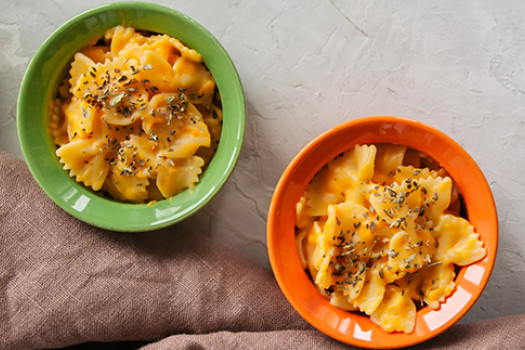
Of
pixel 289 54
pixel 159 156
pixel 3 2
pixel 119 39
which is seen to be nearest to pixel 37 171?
pixel 159 156

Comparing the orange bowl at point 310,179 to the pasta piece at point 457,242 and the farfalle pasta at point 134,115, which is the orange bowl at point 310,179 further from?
the farfalle pasta at point 134,115

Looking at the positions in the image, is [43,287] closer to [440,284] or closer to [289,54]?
[289,54]

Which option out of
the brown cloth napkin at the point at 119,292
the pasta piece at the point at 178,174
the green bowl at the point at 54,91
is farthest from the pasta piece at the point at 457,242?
the pasta piece at the point at 178,174

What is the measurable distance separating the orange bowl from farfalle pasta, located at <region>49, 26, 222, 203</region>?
0.31 meters

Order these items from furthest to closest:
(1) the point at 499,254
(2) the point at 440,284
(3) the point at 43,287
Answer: (1) the point at 499,254 → (3) the point at 43,287 → (2) the point at 440,284

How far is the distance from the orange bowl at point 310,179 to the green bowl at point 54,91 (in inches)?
8.2

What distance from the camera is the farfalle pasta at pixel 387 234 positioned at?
59.2 inches

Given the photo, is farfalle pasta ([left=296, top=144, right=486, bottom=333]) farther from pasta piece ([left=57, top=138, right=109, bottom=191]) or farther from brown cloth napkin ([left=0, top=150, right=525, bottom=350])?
pasta piece ([left=57, top=138, right=109, bottom=191])

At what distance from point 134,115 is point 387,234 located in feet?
2.72

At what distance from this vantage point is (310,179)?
62.6 inches

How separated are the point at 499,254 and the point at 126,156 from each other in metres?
1.30

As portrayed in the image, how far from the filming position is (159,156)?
1.59m

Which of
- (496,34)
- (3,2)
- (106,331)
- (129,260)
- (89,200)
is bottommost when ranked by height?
(106,331)

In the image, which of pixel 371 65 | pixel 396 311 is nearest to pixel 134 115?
pixel 371 65
